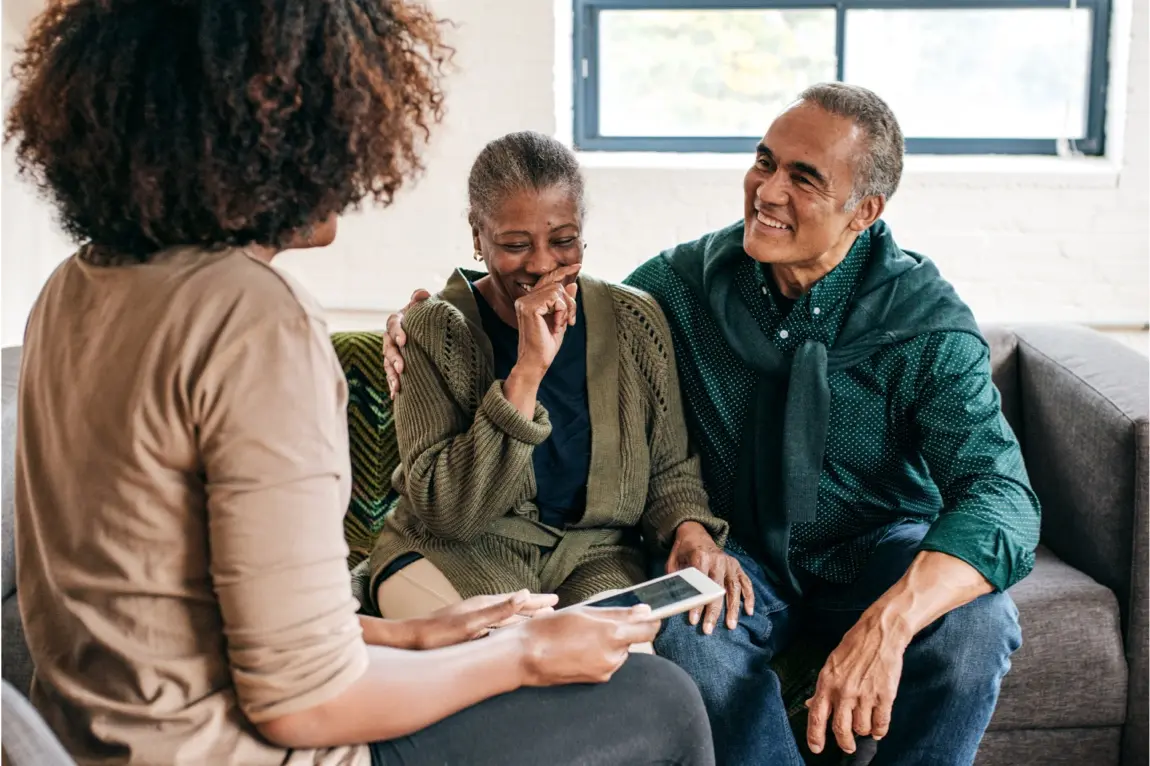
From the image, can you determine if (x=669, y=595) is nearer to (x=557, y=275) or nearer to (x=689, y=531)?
(x=689, y=531)

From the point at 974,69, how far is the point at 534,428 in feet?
6.91

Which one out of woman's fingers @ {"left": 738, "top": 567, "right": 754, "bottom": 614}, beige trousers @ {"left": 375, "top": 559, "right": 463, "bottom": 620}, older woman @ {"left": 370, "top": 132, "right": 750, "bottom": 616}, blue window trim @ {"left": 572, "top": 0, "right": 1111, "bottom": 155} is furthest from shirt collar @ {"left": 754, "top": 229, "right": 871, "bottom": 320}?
blue window trim @ {"left": 572, "top": 0, "right": 1111, "bottom": 155}

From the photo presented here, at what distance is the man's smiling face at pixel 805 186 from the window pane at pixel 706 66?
1.45 metres

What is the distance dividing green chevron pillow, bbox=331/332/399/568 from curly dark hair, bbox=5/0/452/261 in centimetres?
116

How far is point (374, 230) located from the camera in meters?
3.10

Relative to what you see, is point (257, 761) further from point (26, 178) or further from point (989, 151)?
point (989, 151)

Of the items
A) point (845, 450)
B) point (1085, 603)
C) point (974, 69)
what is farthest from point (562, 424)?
point (974, 69)

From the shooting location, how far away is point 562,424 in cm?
190

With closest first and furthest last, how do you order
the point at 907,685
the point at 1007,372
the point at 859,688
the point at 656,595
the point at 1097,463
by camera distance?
the point at 656,595 → the point at 859,688 → the point at 907,685 → the point at 1097,463 → the point at 1007,372

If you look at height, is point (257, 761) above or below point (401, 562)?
above

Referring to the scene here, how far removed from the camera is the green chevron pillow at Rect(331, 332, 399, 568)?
220cm

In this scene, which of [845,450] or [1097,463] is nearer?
[845,450]

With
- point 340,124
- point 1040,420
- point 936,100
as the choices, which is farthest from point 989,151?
point 340,124

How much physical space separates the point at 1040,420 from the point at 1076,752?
62 centimetres
